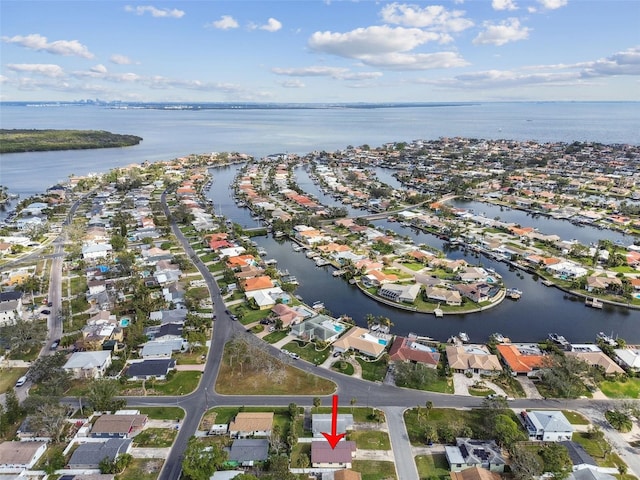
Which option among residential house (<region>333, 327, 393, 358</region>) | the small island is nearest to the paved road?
residential house (<region>333, 327, 393, 358</region>)

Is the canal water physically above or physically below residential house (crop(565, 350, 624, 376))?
below

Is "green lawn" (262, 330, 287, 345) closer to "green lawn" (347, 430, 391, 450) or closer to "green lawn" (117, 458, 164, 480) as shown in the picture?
"green lawn" (347, 430, 391, 450)

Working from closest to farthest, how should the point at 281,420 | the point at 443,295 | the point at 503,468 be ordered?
the point at 503,468 → the point at 281,420 → the point at 443,295

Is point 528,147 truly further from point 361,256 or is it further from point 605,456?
point 605,456

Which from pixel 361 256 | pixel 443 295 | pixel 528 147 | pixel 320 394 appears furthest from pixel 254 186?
pixel 528 147

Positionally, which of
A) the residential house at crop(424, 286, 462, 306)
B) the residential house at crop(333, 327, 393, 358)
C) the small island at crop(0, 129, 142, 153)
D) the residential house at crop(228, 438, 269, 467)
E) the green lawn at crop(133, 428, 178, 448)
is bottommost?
the green lawn at crop(133, 428, 178, 448)

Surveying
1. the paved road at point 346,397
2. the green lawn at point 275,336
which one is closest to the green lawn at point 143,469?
the paved road at point 346,397

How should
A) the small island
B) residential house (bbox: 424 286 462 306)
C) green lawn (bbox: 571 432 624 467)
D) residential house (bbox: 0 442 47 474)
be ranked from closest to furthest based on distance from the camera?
1. residential house (bbox: 0 442 47 474)
2. green lawn (bbox: 571 432 624 467)
3. residential house (bbox: 424 286 462 306)
4. the small island
